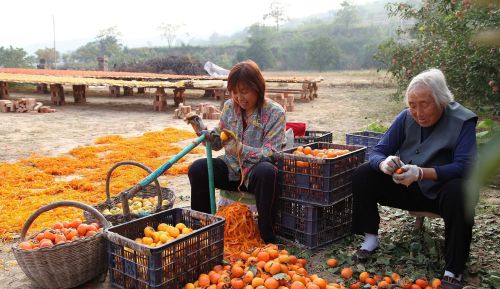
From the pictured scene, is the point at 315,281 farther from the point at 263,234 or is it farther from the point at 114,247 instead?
the point at 114,247

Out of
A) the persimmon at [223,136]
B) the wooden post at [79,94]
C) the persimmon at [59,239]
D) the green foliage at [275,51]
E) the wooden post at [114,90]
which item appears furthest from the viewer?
the green foliage at [275,51]

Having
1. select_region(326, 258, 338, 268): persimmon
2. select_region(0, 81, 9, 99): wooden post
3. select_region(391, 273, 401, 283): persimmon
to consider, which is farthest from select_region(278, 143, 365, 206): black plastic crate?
select_region(0, 81, 9, 99): wooden post

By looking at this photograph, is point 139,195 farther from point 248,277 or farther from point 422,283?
point 422,283

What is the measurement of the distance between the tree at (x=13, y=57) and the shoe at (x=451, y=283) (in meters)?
28.6

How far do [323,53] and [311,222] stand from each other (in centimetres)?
2970

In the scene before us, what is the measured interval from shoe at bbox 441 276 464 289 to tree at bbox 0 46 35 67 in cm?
2856

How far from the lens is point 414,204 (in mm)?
2961

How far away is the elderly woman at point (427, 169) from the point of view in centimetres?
266

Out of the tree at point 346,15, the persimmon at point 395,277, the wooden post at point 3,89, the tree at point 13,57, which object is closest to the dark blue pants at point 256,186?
the persimmon at point 395,277

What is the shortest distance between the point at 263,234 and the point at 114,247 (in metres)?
1.09

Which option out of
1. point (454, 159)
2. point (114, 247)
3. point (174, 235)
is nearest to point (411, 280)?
→ point (454, 159)

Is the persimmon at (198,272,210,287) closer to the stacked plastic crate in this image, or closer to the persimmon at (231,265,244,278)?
the persimmon at (231,265,244,278)

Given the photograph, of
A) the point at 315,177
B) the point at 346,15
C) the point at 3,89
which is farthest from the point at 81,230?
the point at 346,15

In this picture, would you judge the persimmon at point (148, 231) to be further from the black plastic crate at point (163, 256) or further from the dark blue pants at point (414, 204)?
the dark blue pants at point (414, 204)
